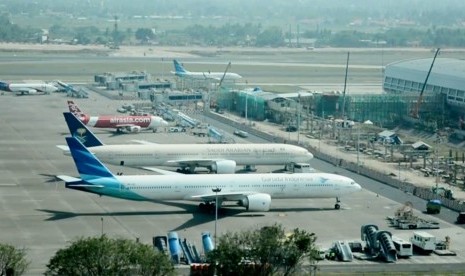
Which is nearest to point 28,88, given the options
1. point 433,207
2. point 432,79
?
point 432,79

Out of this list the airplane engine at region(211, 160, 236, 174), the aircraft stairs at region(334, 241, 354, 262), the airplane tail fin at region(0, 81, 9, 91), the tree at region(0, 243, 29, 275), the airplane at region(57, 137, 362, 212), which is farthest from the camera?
the airplane tail fin at region(0, 81, 9, 91)

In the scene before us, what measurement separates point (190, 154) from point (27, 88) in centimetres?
7303

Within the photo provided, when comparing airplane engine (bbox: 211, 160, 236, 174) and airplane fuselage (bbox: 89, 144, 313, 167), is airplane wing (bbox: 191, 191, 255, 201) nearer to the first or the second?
airplane engine (bbox: 211, 160, 236, 174)

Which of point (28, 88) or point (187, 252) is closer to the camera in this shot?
point (187, 252)

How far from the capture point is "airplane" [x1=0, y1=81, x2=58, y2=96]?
512ft

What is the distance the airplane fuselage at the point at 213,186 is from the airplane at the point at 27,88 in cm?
8860

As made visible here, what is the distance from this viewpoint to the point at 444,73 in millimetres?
130125

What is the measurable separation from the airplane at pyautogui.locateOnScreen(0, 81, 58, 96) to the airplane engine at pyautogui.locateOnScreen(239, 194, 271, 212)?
91289 mm

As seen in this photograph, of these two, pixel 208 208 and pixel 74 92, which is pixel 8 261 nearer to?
pixel 208 208

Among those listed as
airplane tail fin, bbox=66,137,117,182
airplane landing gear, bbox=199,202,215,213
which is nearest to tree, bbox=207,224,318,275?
airplane landing gear, bbox=199,202,215,213

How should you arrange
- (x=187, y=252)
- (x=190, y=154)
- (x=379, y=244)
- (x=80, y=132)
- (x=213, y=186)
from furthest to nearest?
1. (x=190, y=154)
2. (x=80, y=132)
3. (x=213, y=186)
4. (x=379, y=244)
5. (x=187, y=252)

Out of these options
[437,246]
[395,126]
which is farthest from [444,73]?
[437,246]

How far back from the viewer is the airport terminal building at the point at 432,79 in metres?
125

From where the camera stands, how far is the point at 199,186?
7012cm
